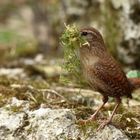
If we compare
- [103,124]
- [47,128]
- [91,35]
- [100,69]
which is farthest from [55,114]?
[91,35]

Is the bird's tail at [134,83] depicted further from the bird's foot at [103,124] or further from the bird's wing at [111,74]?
the bird's foot at [103,124]

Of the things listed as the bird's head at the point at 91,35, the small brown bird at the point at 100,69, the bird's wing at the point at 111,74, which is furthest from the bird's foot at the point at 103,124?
the bird's head at the point at 91,35

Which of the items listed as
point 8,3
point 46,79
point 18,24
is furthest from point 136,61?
point 8,3

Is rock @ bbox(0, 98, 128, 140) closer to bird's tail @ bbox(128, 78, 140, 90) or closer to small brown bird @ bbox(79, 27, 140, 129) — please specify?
small brown bird @ bbox(79, 27, 140, 129)

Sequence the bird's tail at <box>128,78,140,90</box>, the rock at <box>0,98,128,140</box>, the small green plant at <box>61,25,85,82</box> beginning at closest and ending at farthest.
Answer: the rock at <box>0,98,128,140</box> < the small green plant at <box>61,25,85,82</box> < the bird's tail at <box>128,78,140,90</box>

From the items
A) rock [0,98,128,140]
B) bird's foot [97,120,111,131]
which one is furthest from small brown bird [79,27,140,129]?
rock [0,98,128,140]

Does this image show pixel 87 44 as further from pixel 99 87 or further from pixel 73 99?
pixel 73 99
